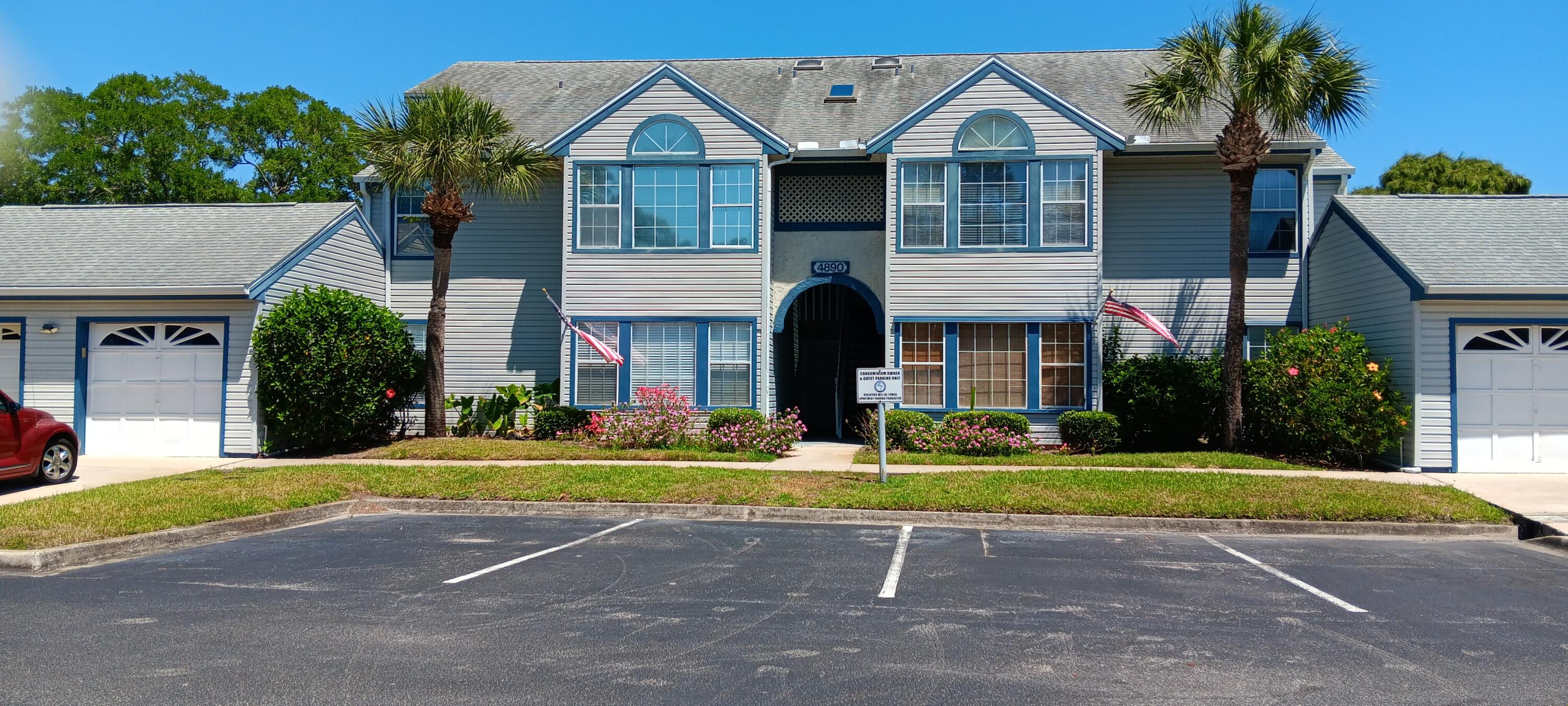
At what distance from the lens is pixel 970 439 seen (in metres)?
17.1

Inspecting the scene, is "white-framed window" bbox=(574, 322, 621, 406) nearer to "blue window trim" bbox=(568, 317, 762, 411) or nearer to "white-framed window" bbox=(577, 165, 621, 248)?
"blue window trim" bbox=(568, 317, 762, 411)

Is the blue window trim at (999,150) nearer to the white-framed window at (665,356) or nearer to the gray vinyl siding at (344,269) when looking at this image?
the white-framed window at (665,356)

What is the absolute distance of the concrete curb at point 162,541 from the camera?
877cm

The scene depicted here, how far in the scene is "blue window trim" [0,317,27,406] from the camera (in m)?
17.3

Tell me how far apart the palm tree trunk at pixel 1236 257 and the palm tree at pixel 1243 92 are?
0.05ft

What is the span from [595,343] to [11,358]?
1001 centimetres

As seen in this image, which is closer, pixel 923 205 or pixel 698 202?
pixel 923 205

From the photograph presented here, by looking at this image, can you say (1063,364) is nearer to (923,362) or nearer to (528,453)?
(923,362)

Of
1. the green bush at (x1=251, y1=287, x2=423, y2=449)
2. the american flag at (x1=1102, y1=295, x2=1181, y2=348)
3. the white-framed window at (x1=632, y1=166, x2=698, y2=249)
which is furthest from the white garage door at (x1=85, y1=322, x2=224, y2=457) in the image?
the american flag at (x1=1102, y1=295, x2=1181, y2=348)

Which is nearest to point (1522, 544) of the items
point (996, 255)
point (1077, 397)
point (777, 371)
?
point (1077, 397)

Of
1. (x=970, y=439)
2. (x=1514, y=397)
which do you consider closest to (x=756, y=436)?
(x=970, y=439)

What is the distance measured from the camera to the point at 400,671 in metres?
5.74

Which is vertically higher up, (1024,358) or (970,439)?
(1024,358)

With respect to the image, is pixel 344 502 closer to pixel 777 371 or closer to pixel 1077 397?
pixel 777 371
